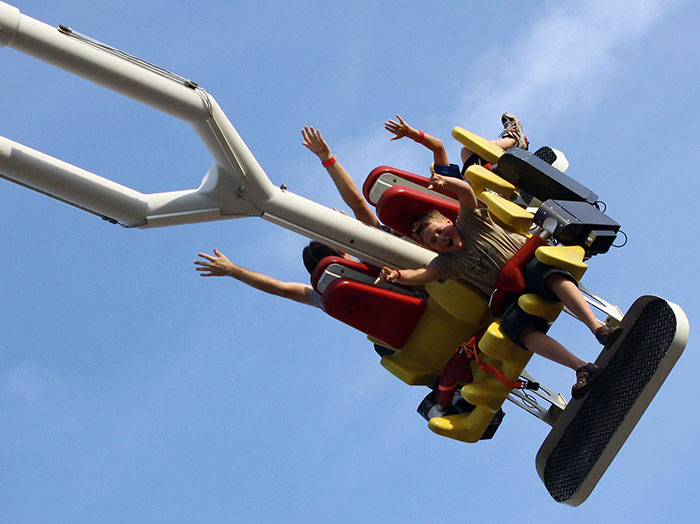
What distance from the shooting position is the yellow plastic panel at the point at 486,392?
25.4 feet

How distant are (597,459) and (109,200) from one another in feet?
12.3

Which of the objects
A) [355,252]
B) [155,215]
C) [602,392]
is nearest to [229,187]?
[155,215]

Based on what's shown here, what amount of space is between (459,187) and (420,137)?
4.11 ft

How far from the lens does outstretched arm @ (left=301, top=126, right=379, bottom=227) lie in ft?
26.3

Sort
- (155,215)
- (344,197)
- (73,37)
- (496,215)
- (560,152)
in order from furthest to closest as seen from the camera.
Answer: (560,152) < (344,197) < (496,215) < (155,215) < (73,37)

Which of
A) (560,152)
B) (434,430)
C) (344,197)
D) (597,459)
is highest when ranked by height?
(560,152)

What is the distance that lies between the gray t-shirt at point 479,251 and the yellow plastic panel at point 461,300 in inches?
6.8

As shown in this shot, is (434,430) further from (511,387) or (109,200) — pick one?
(109,200)

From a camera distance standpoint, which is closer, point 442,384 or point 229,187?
point 229,187

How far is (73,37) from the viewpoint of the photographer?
6430 mm

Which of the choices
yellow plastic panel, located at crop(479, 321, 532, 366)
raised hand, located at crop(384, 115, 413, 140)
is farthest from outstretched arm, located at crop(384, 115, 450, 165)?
yellow plastic panel, located at crop(479, 321, 532, 366)

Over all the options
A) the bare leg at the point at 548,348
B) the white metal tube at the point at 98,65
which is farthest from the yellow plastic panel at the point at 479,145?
the white metal tube at the point at 98,65

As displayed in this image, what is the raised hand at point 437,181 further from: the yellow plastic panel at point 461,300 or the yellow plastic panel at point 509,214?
the yellow plastic panel at point 461,300

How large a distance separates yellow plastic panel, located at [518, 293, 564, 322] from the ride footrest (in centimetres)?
49
